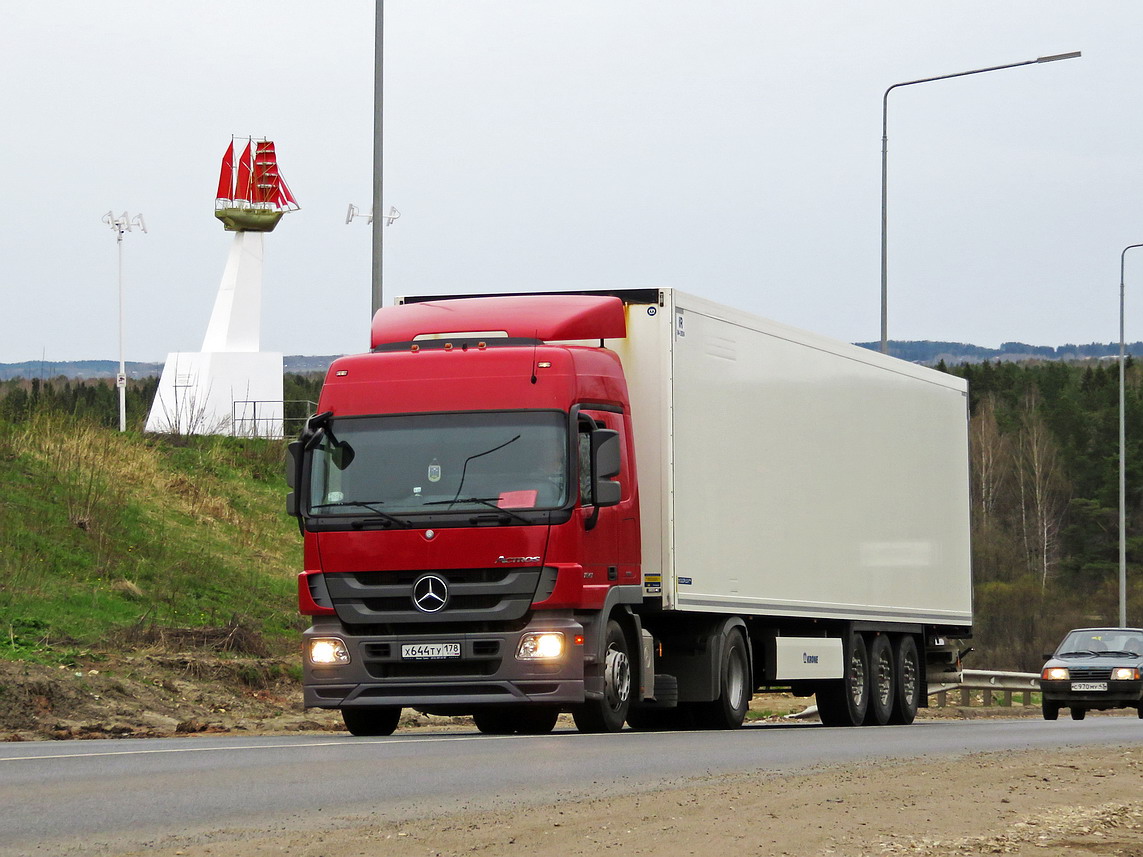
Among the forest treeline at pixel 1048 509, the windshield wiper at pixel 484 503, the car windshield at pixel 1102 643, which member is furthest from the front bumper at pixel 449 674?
the forest treeline at pixel 1048 509

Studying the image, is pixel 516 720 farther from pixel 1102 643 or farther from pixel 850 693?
pixel 1102 643

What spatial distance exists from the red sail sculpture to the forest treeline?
118 ft

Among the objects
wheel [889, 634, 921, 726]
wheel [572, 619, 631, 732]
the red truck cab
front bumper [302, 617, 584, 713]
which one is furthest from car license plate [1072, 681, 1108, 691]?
front bumper [302, 617, 584, 713]

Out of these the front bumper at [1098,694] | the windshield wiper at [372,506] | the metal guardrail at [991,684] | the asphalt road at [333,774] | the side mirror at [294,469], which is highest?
the side mirror at [294,469]

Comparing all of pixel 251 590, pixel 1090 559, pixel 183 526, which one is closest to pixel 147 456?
pixel 183 526

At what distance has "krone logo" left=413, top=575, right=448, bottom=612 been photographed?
16016 mm

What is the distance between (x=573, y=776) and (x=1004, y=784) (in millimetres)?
2697

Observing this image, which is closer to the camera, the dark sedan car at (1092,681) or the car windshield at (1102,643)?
the dark sedan car at (1092,681)

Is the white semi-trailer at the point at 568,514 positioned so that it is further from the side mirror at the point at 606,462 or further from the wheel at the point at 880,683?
the wheel at the point at 880,683

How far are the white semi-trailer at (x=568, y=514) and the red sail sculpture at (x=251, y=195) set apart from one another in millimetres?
40625

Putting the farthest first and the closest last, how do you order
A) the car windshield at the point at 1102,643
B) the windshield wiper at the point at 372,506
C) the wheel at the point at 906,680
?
the car windshield at the point at 1102,643 < the wheel at the point at 906,680 < the windshield wiper at the point at 372,506

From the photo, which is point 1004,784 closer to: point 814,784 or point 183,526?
point 814,784

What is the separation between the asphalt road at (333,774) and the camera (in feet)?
31.4

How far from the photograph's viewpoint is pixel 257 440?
40625 millimetres
